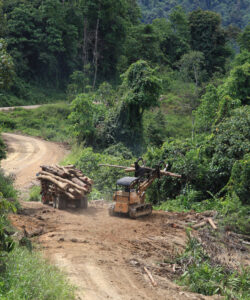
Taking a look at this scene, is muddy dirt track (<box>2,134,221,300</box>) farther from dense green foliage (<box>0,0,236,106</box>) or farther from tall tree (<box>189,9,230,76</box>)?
tall tree (<box>189,9,230,76</box>)

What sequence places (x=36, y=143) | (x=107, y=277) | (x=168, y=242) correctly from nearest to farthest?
(x=107, y=277) < (x=168, y=242) < (x=36, y=143)

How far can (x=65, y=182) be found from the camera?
41.6 ft

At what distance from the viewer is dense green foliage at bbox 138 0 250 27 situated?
9581 centimetres

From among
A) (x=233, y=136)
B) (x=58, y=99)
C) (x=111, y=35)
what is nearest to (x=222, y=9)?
(x=111, y=35)

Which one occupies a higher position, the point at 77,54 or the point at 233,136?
the point at 77,54

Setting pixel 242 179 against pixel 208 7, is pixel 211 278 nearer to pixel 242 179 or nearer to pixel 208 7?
pixel 242 179

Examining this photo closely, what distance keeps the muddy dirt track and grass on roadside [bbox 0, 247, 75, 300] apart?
0.48 metres

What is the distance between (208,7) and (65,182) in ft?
323

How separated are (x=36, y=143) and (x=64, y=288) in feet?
76.1

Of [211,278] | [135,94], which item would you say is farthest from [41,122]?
[211,278]

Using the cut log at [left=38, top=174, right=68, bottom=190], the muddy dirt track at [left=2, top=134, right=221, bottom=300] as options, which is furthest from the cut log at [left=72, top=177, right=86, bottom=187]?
the muddy dirt track at [left=2, top=134, right=221, bottom=300]

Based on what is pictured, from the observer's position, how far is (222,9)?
99562 mm

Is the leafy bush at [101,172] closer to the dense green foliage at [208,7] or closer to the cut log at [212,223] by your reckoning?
the cut log at [212,223]

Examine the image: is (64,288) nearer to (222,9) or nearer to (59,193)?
(59,193)
